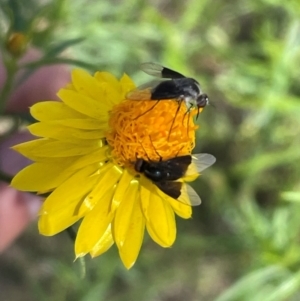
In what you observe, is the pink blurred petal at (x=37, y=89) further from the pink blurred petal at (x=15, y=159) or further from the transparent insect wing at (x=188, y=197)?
the transparent insect wing at (x=188, y=197)

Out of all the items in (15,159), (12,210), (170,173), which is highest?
(170,173)

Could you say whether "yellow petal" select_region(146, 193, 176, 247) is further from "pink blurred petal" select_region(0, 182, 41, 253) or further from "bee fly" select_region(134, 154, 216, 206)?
"pink blurred petal" select_region(0, 182, 41, 253)

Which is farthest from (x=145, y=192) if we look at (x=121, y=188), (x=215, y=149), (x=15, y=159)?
(x=215, y=149)

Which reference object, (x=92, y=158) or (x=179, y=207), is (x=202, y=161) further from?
(x=92, y=158)

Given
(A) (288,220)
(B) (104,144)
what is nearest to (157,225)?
(B) (104,144)

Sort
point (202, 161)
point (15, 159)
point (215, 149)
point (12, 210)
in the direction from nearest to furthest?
1. point (202, 161)
2. point (15, 159)
3. point (12, 210)
4. point (215, 149)

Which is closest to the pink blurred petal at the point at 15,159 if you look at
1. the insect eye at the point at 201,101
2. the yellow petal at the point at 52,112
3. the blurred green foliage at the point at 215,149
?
the blurred green foliage at the point at 215,149
